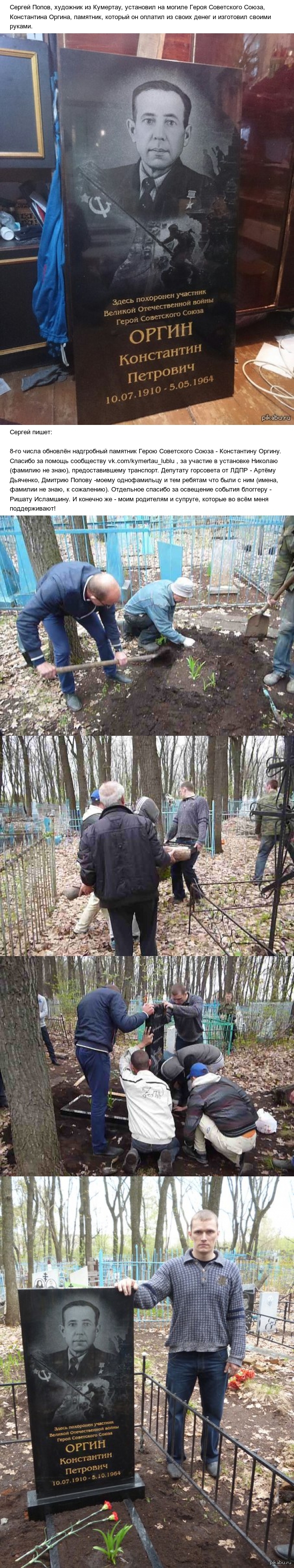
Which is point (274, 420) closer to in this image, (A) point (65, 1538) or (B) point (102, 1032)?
(B) point (102, 1032)

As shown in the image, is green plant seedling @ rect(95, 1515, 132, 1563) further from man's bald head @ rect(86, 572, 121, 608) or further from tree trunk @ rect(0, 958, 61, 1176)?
man's bald head @ rect(86, 572, 121, 608)

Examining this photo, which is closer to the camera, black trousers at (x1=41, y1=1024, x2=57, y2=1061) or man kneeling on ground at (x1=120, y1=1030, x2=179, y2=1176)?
man kneeling on ground at (x1=120, y1=1030, x2=179, y2=1176)

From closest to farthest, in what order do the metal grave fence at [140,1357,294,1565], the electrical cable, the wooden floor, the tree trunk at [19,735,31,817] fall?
1. the metal grave fence at [140,1357,294,1565]
2. the wooden floor
3. the electrical cable
4. the tree trunk at [19,735,31,817]

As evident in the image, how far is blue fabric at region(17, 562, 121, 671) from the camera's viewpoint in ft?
14.5

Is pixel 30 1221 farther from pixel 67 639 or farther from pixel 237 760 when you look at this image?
pixel 67 639

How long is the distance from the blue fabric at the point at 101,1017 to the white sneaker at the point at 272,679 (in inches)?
69.4

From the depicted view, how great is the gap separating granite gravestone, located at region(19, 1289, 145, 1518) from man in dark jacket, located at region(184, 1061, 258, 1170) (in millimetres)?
1526

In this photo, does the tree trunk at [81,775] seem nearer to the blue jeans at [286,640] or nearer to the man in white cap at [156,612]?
the man in white cap at [156,612]

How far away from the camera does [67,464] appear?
419 cm

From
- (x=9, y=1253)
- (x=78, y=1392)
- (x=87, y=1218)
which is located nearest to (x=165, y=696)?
(x=78, y=1392)

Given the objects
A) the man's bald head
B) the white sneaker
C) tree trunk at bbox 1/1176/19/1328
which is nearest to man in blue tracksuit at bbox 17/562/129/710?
the man's bald head

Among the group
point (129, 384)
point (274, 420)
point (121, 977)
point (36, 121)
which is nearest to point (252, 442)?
point (274, 420)

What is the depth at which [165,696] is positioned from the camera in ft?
15.2

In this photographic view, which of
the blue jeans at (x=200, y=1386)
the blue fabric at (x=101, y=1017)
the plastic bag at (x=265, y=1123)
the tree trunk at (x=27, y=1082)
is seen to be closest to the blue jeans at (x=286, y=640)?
the blue fabric at (x=101, y=1017)
